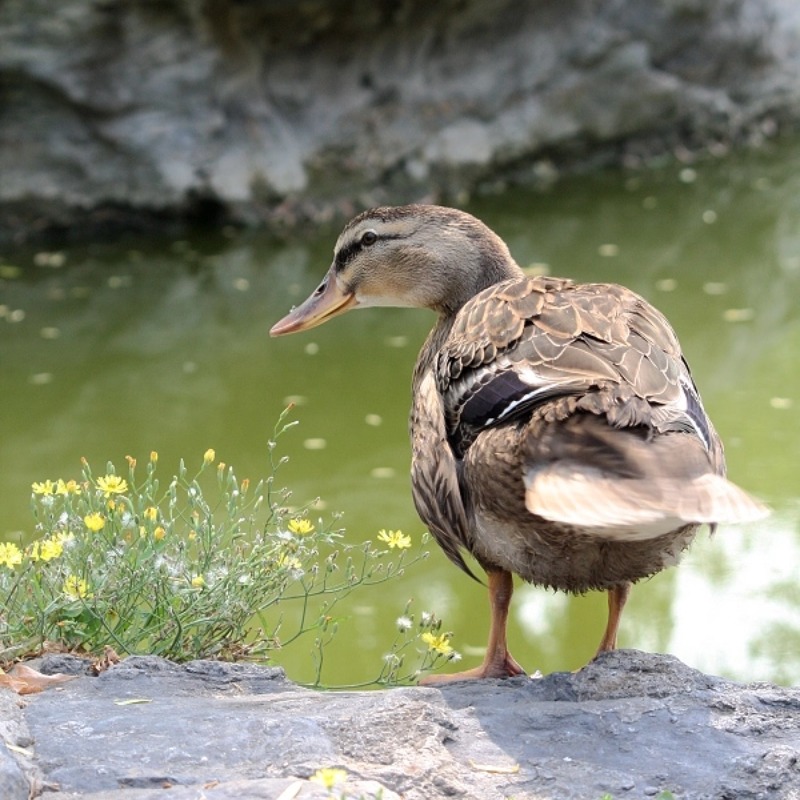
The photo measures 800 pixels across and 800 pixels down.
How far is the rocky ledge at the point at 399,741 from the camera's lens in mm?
2312

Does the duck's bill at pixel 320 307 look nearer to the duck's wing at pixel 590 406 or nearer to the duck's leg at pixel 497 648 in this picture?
the duck's wing at pixel 590 406

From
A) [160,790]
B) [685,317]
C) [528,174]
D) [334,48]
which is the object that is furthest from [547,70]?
[160,790]

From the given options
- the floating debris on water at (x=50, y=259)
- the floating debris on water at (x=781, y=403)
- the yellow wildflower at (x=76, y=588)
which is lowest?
the floating debris on water at (x=781, y=403)

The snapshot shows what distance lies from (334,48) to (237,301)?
2965 millimetres

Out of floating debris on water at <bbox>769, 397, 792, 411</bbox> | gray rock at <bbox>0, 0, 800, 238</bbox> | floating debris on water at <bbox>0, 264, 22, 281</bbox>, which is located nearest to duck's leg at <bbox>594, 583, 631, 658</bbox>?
floating debris on water at <bbox>769, 397, 792, 411</bbox>

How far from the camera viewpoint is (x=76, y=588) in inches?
117

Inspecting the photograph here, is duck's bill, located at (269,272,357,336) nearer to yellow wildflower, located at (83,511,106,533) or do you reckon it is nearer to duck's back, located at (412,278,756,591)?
duck's back, located at (412,278,756,591)

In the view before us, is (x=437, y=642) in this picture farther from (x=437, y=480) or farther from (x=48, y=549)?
(x=48, y=549)

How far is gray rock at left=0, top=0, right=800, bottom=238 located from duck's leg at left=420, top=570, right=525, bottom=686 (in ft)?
22.6

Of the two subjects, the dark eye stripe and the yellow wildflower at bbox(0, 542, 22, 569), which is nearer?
the yellow wildflower at bbox(0, 542, 22, 569)

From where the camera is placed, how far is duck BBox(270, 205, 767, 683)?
254cm

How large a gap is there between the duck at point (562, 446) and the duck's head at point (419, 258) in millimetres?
79

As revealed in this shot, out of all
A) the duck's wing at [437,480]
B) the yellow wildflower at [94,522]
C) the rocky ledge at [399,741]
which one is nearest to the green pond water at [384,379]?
the yellow wildflower at [94,522]

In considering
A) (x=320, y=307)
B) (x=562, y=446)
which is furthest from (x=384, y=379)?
(x=562, y=446)
